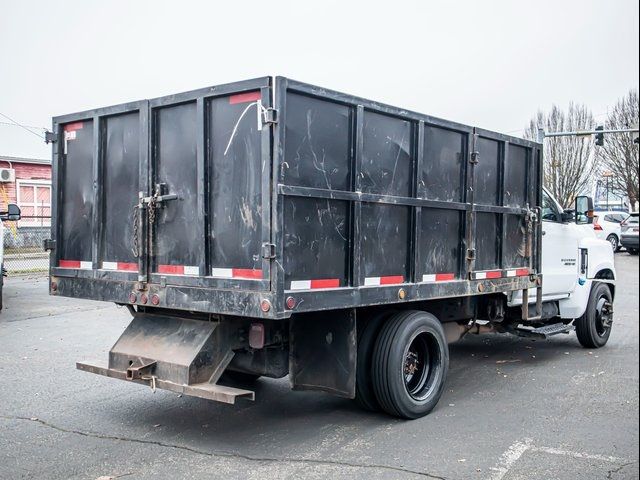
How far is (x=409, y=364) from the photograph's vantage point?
6.27 metres

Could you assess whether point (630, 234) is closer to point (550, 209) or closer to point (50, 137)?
point (550, 209)

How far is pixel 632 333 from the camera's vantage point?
10719 mm

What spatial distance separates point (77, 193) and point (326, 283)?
2.65 m

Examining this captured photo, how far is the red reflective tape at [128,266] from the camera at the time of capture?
5.68 meters

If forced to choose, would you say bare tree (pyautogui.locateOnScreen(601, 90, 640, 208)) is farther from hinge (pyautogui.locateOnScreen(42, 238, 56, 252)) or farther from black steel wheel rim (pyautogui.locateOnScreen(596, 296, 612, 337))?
hinge (pyautogui.locateOnScreen(42, 238, 56, 252))

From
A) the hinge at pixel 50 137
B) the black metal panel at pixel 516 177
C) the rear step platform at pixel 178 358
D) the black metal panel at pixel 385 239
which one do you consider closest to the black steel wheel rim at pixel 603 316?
the black metal panel at pixel 516 177

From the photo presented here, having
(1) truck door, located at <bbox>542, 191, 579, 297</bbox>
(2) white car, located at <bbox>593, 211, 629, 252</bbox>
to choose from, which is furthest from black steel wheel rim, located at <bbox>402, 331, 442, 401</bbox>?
(2) white car, located at <bbox>593, 211, 629, 252</bbox>

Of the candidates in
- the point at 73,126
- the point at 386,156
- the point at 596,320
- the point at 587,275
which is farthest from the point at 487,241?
the point at 73,126

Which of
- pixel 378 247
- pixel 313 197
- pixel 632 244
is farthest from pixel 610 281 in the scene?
pixel 632 244

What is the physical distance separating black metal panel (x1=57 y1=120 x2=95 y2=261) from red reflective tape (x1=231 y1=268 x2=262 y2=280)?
1829 millimetres

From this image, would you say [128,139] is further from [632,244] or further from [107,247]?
[632,244]

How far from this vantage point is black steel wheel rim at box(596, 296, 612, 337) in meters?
9.34

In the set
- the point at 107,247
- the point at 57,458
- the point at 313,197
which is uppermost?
the point at 313,197

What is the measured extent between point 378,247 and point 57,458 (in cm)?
296
